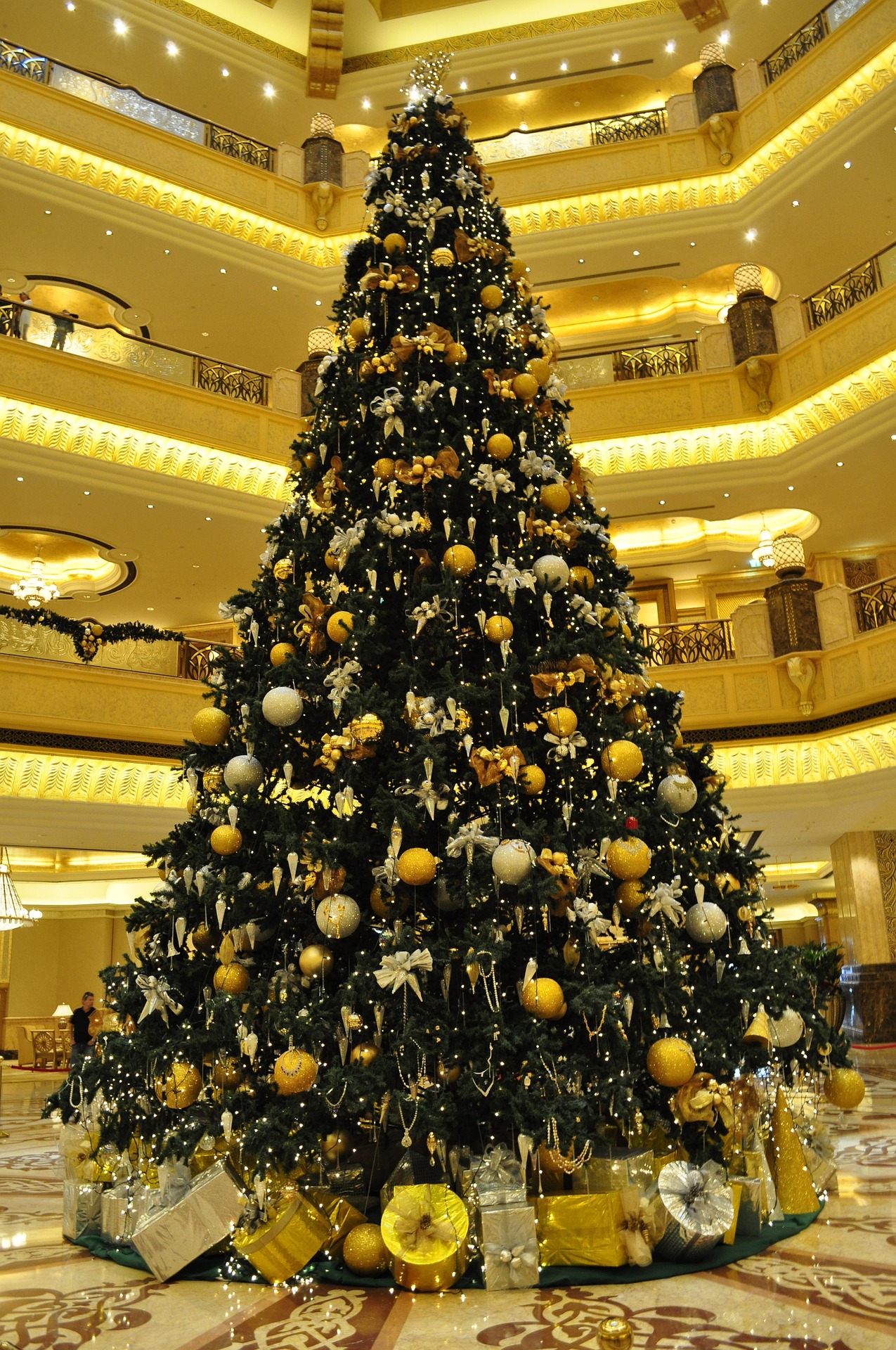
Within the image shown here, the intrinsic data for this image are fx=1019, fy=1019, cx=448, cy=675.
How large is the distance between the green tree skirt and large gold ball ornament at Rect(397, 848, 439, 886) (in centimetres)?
109

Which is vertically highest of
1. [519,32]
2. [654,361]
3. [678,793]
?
[519,32]

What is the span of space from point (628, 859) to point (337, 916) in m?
0.93

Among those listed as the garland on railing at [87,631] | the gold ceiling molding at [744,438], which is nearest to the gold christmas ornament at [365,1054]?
the garland on railing at [87,631]

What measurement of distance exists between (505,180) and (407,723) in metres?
11.8

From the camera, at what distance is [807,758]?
35.0 feet

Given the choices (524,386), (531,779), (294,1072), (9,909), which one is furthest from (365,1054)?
(9,909)

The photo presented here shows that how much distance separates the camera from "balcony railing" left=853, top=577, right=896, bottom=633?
404 inches

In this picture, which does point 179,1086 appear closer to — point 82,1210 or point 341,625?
point 82,1210

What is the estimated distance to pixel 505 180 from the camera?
13.2 metres

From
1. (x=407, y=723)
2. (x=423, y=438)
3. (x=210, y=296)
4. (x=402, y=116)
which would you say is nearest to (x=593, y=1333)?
(x=407, y=723)

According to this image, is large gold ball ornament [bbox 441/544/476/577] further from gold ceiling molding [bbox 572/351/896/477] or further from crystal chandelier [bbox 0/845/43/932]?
crystal chandelier [bbox 0/845/43/932]

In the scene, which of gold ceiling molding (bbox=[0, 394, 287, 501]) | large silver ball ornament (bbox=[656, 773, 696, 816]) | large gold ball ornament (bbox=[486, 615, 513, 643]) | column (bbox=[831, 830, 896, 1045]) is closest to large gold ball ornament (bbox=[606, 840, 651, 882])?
large silver ball ornament (bbox=[656, 773, 696, 816])

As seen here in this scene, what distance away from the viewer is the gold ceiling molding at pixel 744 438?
34.9ft

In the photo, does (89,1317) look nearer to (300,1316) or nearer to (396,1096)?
(300,1316)
